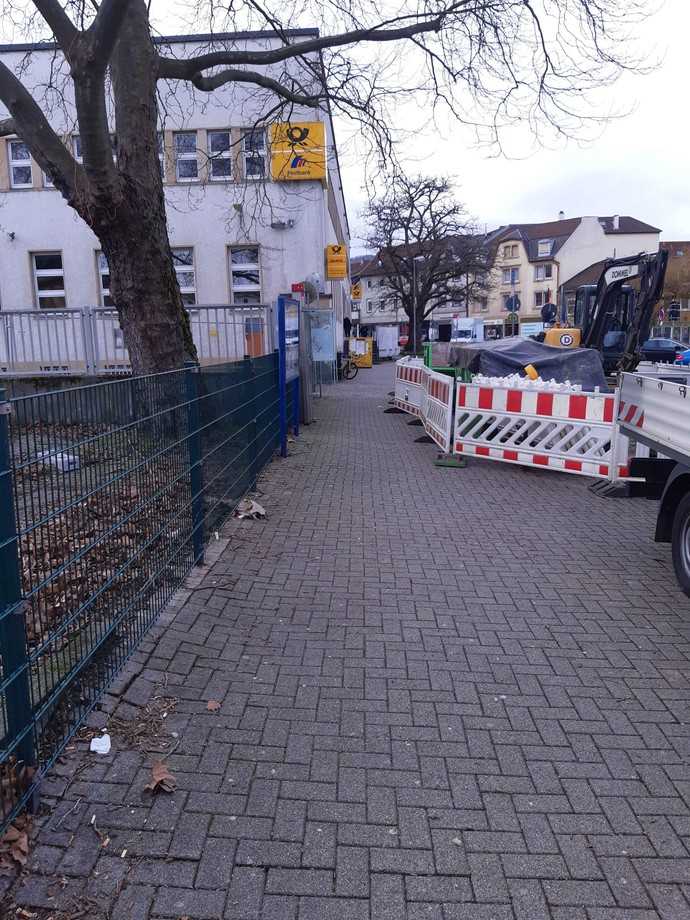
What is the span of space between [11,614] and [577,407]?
799 centimetres

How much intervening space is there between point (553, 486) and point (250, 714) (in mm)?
6637

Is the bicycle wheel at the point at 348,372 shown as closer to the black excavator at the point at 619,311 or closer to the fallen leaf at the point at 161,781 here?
the black excavator at the point at 619,311

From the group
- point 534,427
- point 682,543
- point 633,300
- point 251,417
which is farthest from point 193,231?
point 682,543

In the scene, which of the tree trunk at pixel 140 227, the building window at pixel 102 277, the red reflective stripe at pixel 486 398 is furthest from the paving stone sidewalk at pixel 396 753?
the building window at pixel 102 277

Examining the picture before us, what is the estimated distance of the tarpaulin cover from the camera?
469 inches

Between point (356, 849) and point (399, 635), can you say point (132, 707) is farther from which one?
point (399, 635)

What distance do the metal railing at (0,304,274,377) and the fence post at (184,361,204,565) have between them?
872cm

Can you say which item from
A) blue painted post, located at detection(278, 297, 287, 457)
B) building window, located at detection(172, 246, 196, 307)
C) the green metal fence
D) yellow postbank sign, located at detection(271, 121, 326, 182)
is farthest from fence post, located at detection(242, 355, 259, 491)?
building window, located at detection(172, 246, 196, 307)

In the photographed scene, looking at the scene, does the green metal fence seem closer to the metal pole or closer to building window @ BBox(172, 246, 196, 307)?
building window @ BBox(172, 246, 196, 307)

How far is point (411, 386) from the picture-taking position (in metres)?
16.2

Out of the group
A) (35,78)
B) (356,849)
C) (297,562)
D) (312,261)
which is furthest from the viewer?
(312,261)

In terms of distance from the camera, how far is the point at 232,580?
18.3 feet

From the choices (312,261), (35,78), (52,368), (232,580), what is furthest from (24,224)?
(232,580)

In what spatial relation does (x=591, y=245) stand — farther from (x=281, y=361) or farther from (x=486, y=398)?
(x=281, y=361)
